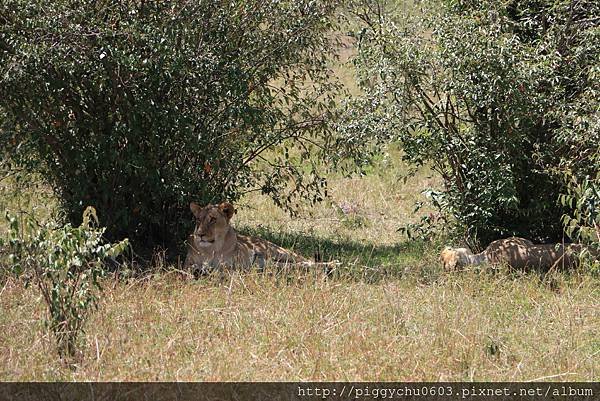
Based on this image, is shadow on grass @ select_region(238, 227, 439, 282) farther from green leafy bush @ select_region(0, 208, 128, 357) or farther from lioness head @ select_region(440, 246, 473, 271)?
green leafy bush @ select_region(0, 208, 128, 357)

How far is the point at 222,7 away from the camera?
29.8 ft

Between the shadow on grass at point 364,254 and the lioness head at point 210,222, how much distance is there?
952 mm

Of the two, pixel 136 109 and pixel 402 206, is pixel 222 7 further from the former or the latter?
pixel 402 206

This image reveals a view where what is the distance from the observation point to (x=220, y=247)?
8.97 meters

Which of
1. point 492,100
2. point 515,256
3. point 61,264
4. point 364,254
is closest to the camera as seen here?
point 61,264

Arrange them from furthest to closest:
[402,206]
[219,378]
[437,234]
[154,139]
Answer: [402,206] < [437,234] < [154,139] < [219,378]

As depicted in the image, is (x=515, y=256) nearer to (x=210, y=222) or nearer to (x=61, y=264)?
(x=210, y=222)

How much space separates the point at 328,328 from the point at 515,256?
310 cm

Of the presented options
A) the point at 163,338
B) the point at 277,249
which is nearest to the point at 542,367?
the point at 163,338

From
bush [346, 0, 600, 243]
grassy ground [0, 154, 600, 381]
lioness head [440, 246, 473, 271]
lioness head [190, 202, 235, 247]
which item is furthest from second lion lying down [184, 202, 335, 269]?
bush [346, 0, 600, 243]

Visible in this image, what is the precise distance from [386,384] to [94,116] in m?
4.43

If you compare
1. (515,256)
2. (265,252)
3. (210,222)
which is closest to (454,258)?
(515,256)

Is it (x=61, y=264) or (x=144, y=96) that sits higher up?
(x=144, y=96)

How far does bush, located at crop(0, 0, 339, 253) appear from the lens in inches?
335
